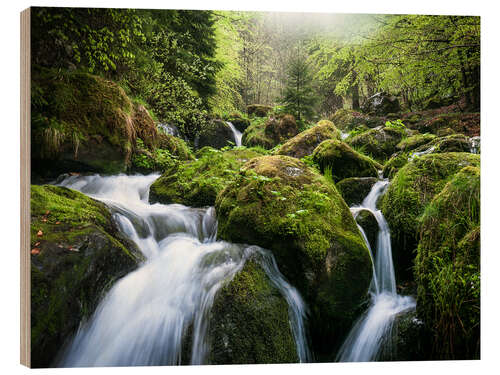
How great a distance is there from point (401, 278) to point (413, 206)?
68 cm

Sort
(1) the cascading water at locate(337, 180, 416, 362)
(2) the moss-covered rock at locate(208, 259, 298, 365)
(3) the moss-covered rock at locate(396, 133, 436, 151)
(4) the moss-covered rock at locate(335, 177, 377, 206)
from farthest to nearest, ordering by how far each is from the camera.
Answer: (3) the moss-covered rock at locate(396, 133, 436, 151)
(4) the moss-covered rock at locate(335, 177, 377, 206)
(1) the cascading water at locate(337, 180, 416, 362)
(2) the moss-covered rock at locate(208, 259, 298, 365)

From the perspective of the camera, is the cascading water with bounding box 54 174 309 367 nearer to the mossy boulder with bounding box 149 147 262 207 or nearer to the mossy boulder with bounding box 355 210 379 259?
the mossy boulder with bounding box 149 147 262 207

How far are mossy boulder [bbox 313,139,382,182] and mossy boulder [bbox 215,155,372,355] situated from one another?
128 cm

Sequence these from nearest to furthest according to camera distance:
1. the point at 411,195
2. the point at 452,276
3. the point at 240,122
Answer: the point at 452,276 < the point at 411,195 < the point at 240,122

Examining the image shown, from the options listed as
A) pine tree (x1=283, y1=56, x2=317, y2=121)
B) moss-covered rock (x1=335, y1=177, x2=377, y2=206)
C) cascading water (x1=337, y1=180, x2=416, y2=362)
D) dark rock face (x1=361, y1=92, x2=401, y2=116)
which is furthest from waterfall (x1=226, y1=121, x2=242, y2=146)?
cascading water (x1=337, y1=180, x2=416, y2=362)

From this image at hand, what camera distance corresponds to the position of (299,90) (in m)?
3.27

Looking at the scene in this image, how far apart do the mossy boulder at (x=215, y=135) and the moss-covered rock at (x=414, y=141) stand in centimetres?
276

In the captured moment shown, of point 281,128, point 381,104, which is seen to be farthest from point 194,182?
point 381,104

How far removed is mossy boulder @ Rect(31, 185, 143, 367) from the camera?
1639mm

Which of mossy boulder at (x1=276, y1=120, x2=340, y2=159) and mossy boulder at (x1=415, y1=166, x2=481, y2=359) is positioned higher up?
mossy boulder at (x1=276, y1=120, x2=340, y2=159)

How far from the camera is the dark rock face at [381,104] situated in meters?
3.85

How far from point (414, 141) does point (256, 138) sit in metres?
2.50

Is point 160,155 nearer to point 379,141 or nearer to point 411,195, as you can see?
point 411,195
